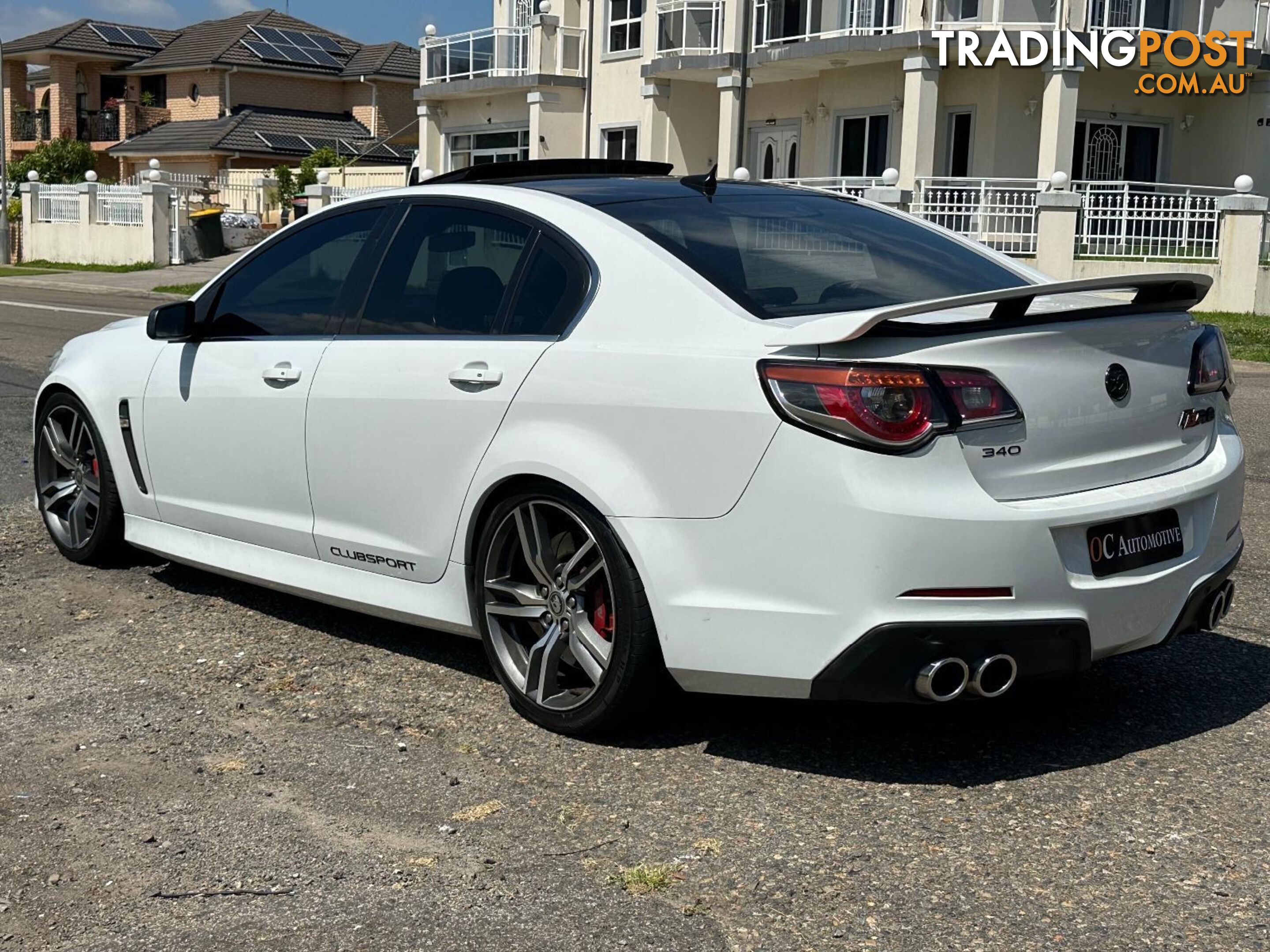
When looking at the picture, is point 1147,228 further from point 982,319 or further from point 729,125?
point 982,319

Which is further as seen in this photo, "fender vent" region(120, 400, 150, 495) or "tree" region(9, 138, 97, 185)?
"tree" region(9, 138, 97, 185)

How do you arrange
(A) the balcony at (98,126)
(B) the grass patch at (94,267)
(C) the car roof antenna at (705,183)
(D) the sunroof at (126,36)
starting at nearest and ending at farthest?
(C) the car roof antenna at (705,183) → (B) the grass patch at (94,267) → (A) the balcony at (98,126) → (D) the sunroof at (126,36)

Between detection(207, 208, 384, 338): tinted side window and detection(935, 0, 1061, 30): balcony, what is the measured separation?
2599 cm

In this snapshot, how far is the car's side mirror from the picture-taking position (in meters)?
5.77

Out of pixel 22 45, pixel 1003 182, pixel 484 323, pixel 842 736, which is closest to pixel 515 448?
pixel 484 323

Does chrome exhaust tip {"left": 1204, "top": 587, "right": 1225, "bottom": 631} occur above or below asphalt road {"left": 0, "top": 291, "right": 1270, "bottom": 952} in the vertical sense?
above

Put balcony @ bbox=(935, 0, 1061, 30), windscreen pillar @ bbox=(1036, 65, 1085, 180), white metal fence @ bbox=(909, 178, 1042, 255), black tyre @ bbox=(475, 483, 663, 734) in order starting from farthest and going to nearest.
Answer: balcony @ bbox=(935, 0, 1061, 30), windscreen pillar @ bbox=(1036, 65, 1085, 180), white metal fence @ bbox=(909, 178, 1042, 255), black tyre @ bbox=(475, 483, 663, 734)

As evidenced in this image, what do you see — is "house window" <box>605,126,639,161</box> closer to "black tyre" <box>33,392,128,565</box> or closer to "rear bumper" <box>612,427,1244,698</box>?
"black tyre" <box>33,392,128,565</box>

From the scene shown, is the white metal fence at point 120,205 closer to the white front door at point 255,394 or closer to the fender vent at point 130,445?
the fender vent at point 130,445

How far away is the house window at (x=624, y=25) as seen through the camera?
122 feet

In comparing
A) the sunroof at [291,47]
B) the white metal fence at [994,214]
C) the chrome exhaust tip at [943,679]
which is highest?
the sunroof at [291,47]

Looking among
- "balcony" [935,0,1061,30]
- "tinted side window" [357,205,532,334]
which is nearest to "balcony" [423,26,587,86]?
"balcony" [935,0,1061,30]

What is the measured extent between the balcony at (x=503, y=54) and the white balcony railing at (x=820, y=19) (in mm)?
6940

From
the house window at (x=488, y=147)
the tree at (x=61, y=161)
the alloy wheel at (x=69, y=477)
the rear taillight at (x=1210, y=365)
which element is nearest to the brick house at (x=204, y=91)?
the tree at (x=61, y=161)
